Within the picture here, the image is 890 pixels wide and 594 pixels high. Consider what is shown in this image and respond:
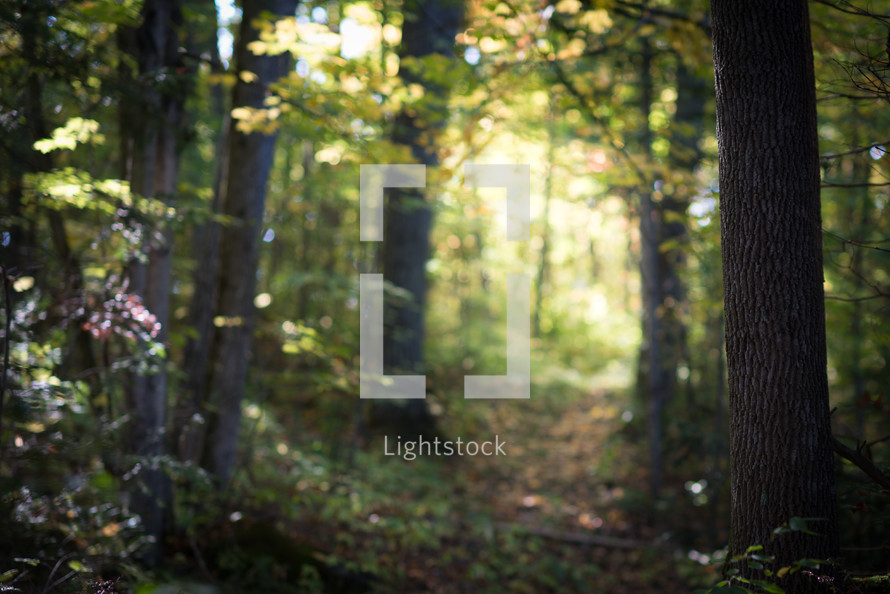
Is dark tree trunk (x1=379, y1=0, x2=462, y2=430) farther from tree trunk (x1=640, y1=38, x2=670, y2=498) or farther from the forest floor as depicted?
tree trunk (x1=640, y1=38, x2=670, y2=498)

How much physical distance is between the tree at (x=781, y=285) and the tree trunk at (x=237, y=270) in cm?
393

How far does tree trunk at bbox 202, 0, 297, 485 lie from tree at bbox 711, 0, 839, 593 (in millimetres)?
3930

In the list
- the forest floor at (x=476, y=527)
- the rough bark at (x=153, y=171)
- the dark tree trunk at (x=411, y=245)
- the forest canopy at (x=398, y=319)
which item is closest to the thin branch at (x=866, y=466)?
the forest canopy at (x=398, y=319)

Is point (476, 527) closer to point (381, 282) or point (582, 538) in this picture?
point (582, 538)

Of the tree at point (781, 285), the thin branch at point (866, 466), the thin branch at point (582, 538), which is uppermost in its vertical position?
the tree at point (781, 285)

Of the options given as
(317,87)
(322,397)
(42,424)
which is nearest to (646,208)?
(317,87)

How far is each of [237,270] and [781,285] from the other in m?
4.22

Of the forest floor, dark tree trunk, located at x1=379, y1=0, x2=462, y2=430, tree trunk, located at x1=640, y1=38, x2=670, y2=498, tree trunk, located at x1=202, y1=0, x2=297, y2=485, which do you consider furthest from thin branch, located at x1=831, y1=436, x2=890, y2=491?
dark tree trunk, located at x1=379, y1=0, x2=462, y2=430

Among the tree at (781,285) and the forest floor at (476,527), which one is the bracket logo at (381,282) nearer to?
the forest floor at (476,527)

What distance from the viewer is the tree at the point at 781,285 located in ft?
7.91

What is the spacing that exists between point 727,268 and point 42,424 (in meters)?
4.96

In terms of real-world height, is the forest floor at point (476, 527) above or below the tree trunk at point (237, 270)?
below

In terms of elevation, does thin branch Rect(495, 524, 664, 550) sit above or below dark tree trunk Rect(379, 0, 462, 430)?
below

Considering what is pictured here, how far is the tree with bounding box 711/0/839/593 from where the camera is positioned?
241 centimetres
